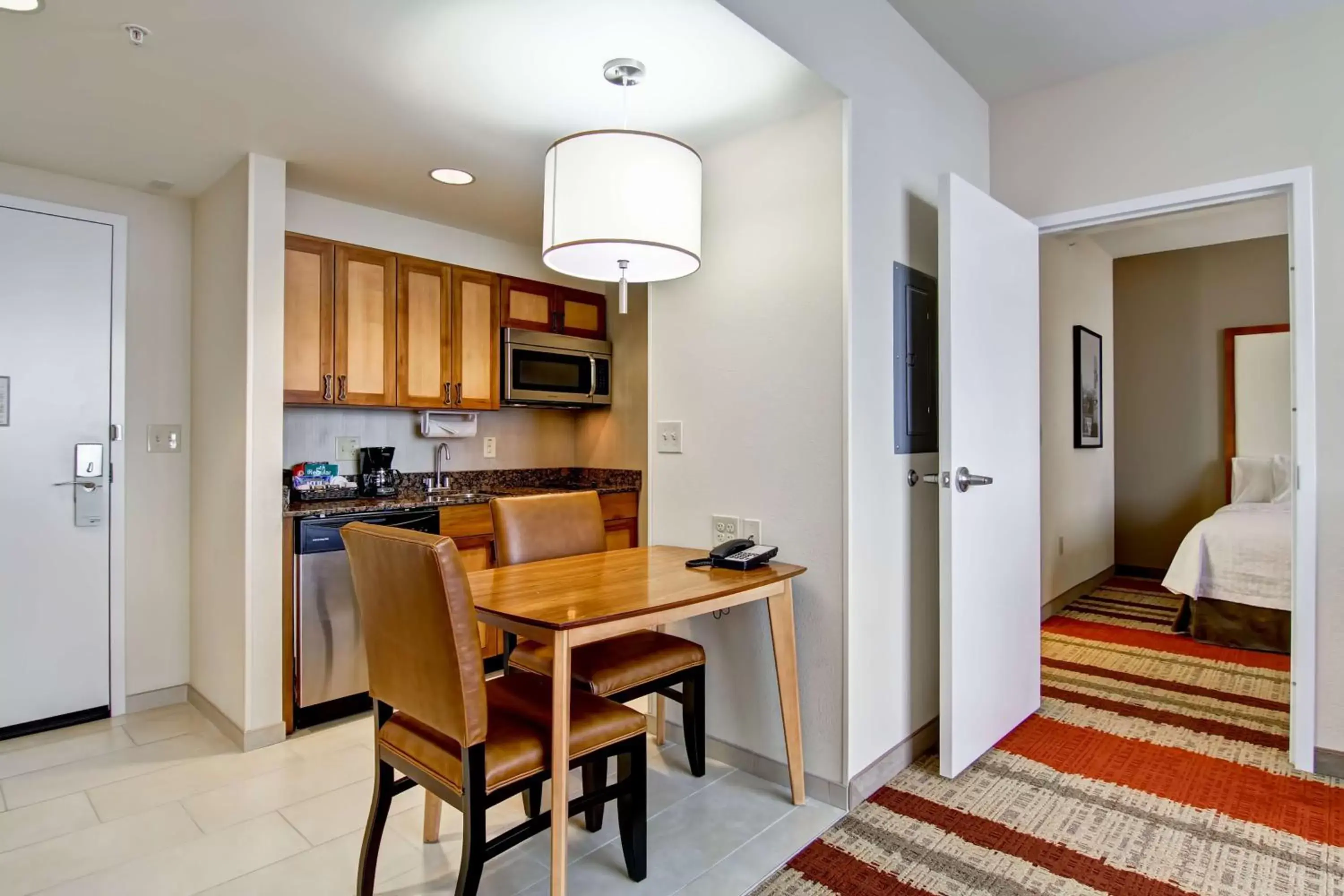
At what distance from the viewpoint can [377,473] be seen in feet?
11.4

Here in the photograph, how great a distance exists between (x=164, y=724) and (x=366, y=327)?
1.86 metres

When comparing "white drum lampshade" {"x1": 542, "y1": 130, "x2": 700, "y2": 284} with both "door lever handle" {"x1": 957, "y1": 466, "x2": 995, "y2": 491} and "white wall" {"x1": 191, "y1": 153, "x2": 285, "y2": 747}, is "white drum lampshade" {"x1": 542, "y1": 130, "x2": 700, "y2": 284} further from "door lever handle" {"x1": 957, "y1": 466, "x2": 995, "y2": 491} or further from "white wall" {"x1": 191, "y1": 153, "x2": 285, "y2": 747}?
"white wall" {"x1": 191, "y1": 153, "x2": 285, "y2": 747}

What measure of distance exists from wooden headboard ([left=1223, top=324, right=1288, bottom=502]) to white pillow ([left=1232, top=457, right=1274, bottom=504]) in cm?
9

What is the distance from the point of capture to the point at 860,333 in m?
2.22

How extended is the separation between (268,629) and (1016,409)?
9.85 ft

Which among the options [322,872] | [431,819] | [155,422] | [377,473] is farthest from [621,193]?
[155,422]

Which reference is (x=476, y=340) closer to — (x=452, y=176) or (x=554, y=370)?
(x=554, y=370)

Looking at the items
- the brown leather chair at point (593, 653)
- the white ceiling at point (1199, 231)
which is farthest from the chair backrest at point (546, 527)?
the white ceiling at point (1199, 231)

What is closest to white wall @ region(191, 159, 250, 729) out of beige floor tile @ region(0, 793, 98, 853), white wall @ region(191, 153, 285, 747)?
white wall @ region(191, 153, 285, 747)

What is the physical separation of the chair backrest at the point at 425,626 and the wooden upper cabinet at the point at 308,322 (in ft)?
5.80

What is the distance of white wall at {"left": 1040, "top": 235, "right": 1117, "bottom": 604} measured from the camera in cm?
443

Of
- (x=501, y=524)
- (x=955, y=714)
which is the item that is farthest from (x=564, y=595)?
(x=955, y=714)

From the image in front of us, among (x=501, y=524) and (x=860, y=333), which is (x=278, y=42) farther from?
(x=860, y=333)

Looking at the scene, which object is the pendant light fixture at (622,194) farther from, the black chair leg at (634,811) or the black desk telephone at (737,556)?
the black chair leg at (634,811)
